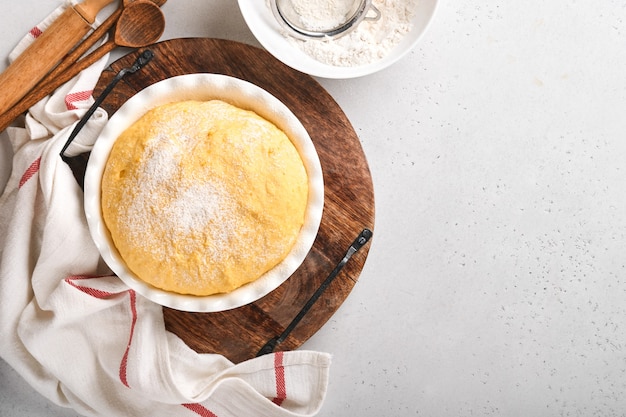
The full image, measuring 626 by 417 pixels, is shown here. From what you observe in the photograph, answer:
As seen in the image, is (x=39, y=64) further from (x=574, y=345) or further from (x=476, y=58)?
(x=574, y=345)

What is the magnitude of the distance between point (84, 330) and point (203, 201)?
50 cm

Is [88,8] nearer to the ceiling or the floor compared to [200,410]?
nearer to the ceiling

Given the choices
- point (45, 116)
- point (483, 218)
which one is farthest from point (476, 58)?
point (45, 116)

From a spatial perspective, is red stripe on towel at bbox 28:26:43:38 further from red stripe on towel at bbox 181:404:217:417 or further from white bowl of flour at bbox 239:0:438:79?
red stripe on towel at bbox 181:404:217:417

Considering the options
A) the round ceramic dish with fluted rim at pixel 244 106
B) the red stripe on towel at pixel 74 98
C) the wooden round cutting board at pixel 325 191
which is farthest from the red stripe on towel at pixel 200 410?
the red stripe on towel at pixel 74 98

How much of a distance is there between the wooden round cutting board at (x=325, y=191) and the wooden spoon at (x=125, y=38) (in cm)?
5

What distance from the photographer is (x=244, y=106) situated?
129 centimetres

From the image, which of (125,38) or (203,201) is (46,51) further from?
(203,201)

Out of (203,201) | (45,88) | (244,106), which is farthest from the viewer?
(45,88)

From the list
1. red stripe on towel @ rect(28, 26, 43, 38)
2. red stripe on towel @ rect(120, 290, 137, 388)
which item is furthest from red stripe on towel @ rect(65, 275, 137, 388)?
red stripe on towel @ rect(28, 26, 43, 38)

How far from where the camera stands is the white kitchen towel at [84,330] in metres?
1.32

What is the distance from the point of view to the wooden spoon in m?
1.39

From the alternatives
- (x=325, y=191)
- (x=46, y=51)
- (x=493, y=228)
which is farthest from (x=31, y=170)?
(x=493, y=228)

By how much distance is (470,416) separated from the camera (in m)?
1.56
